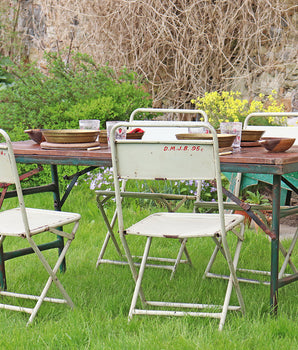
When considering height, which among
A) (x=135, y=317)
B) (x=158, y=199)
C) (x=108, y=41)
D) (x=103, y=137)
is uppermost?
(x=108, y=41)

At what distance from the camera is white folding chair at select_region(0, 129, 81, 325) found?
2619mm

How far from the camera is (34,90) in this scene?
20.6ft

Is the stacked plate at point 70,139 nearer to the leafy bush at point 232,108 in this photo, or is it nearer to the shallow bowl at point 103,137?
the shallow bowl at point 103,137

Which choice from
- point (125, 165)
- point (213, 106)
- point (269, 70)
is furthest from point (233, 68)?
point (125, 165)

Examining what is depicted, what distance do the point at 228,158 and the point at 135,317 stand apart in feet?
3.10

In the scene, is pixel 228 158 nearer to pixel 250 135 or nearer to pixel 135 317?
pixel 250 135

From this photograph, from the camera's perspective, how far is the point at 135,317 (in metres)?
2.70

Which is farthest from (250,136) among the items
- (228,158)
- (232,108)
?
(232,108)

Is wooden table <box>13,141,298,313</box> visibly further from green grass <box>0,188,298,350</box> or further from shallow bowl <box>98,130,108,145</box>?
shallow bowl <box>98,130,108,145</box>

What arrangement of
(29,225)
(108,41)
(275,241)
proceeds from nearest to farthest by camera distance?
(275,241), (29,225), (108,41)

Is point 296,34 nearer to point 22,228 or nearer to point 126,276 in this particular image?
point 126,276

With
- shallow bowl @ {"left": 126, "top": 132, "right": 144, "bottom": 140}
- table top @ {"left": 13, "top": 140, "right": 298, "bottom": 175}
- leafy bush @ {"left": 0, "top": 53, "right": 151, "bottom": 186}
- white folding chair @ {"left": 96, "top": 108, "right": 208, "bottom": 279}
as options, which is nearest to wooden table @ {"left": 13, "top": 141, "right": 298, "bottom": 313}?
table top @ {"left": 13, "top": 140, "right": 298, "bottom": 175}

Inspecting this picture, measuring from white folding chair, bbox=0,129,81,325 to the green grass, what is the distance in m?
0.09

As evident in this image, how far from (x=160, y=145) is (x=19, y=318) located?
→ 1231mm
